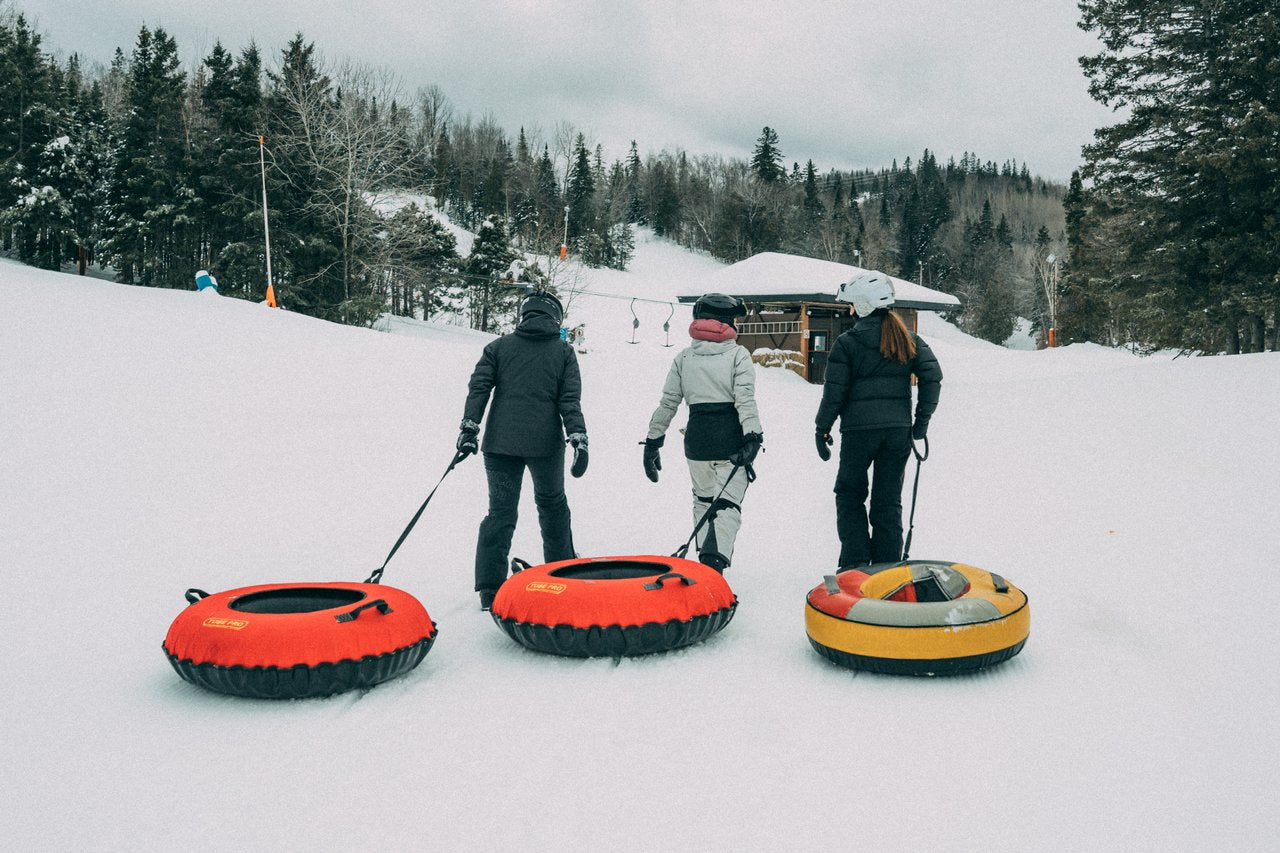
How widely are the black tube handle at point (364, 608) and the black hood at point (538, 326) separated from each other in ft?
5.92

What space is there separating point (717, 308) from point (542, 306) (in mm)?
1042

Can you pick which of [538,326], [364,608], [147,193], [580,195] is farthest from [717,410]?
[580,195]

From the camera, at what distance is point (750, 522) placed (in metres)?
7.03

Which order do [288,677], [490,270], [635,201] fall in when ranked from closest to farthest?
[288,677], [490,270], [635,201]

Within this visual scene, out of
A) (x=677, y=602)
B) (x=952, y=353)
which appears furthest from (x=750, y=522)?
(x=952, y=353)

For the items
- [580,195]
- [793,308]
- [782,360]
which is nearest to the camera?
[782,360]

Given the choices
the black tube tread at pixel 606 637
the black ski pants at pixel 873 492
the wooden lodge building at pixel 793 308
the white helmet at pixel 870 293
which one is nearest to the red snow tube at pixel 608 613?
the black tube tread at pixel 606 637

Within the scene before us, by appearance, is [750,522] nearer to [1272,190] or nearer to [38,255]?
[1272,190]

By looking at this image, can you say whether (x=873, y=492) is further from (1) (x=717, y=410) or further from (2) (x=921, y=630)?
(2) (x=921, y=630)

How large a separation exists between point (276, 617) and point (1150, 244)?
1841cm

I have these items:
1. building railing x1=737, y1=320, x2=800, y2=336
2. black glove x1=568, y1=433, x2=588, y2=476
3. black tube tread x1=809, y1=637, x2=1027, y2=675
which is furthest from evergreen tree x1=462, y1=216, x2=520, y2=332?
black tube tread x1=809, y1=637, x2=1027, y2=675

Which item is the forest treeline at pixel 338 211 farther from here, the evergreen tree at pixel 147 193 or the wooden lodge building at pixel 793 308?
the wooden lodge building at pixel 793 308

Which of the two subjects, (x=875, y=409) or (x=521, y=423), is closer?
(x=521, y=423)

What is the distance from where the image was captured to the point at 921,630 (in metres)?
3.34
